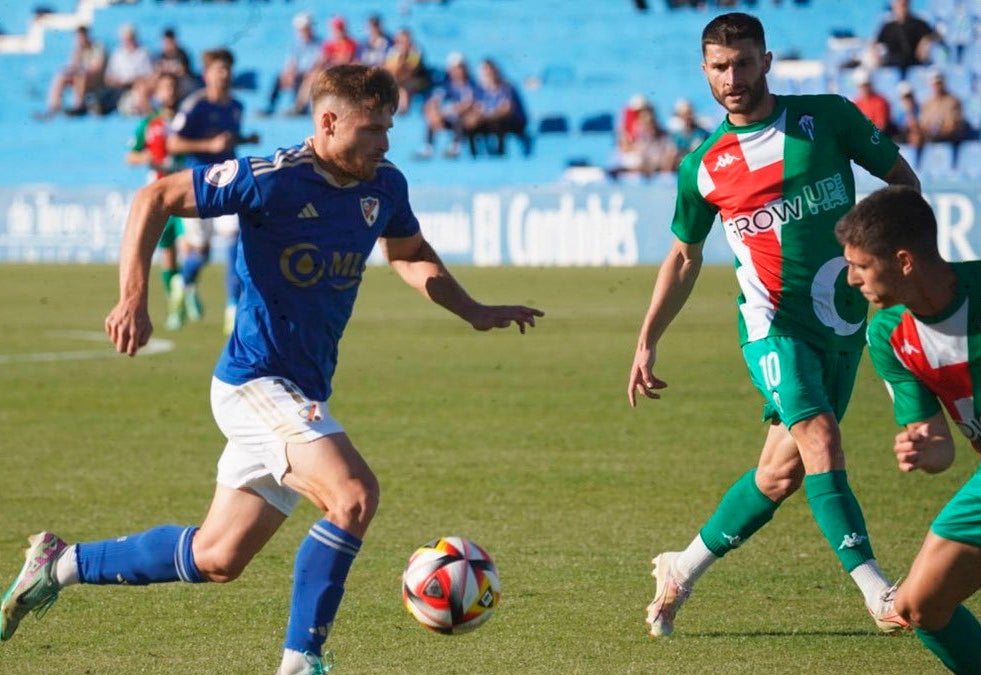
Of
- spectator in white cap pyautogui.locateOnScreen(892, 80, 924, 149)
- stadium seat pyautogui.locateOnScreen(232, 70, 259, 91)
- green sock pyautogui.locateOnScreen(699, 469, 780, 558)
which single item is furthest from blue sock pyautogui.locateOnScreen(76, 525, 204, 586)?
stadium seat pyautogui.locateOnScreen(232, 70, 259, 91)

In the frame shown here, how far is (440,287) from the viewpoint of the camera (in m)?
5.94

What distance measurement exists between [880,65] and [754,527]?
69.8 feet

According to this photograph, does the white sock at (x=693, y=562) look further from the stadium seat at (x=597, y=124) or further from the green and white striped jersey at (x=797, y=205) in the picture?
the stadium seat at (x=597, y=124)

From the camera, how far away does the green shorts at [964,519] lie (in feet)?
14.4

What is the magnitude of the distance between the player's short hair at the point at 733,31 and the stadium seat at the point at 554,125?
24.0 meters

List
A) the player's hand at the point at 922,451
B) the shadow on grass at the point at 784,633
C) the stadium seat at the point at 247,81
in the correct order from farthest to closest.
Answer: the stadium seat at the point at 247,81 → the shadow on grass at the point at 784,633 → the player's hand at the point at 922,451

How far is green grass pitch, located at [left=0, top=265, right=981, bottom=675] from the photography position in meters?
5.71

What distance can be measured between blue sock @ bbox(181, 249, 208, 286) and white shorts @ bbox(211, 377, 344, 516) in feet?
39.5

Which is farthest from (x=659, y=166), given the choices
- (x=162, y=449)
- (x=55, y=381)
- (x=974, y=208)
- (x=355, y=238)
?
(x=355, y=238)

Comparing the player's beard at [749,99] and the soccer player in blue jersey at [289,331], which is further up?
the player's beard at [749,99]

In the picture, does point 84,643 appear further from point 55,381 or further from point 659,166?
point 659,166

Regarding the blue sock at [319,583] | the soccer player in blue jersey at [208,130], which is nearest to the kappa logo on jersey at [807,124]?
the blue sock at [319,583]

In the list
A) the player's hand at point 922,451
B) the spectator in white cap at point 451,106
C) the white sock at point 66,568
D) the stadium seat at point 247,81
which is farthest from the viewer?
the stadium seat at point 247,81

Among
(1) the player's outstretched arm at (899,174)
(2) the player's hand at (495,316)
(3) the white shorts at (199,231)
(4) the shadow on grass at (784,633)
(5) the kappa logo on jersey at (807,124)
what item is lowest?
A: (3) the white shorts at (199,231)
